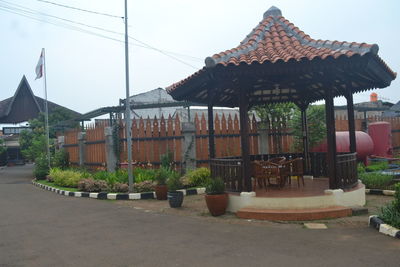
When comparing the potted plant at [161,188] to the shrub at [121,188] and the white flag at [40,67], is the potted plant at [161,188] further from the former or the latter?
the white flag at [40,67]

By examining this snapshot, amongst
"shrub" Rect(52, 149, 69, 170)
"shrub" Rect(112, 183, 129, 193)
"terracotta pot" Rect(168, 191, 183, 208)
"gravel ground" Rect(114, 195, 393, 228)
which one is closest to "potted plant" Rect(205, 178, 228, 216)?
"gravel ground" Rect(114, 195, 393, 228)

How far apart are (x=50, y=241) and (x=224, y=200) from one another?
11.5 ft

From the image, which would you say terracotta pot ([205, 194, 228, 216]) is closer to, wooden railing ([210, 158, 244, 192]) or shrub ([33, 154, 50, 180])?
wooden railing ([210, 158, 244, 192])

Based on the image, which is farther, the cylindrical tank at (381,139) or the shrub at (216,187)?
the cylindrical tank at (381,139)

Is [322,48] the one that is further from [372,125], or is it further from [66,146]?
[66,146]

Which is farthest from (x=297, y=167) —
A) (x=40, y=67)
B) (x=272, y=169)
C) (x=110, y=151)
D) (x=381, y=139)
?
(x=40, y=67)

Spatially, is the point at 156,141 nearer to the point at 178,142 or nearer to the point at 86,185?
the point at 178,142

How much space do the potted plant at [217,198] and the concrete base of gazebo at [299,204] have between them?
336 millimetres

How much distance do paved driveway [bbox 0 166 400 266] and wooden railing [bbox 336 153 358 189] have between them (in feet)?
5.57

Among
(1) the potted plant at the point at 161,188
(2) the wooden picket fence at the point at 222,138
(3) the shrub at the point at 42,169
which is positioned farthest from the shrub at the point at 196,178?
(3) the shrub at the point at 42,169

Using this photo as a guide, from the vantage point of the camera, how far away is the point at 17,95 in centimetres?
4178

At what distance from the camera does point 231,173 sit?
8406mm

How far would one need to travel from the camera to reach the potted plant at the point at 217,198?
7.77 meters

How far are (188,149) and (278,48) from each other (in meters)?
6.42
